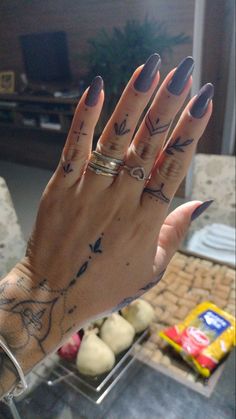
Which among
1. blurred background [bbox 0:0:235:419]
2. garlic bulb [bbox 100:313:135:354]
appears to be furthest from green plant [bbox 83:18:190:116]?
garlic bulb [bbox 100:313:135:354]

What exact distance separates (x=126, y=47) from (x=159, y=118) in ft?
0.89

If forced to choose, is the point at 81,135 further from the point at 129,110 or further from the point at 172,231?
the point at 172,231

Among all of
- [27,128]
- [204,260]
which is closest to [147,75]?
[27,128]

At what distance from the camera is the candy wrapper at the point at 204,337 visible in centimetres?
53

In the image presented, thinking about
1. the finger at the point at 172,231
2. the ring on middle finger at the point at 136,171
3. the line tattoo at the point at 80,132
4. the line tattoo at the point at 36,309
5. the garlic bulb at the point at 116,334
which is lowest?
the garlic bulb at the point at 116,334

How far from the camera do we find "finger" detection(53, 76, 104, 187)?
267 mm

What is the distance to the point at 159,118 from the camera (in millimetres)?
262

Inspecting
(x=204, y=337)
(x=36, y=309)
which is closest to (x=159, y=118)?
(x=36, y=309)

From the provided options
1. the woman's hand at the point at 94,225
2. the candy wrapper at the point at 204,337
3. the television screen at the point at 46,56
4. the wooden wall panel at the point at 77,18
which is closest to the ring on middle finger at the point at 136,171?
the woman's hand at the point at 94,225

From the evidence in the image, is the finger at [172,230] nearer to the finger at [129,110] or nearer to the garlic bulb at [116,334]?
the finger at [129,110]

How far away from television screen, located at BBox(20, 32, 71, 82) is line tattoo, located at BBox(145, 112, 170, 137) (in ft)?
0.94

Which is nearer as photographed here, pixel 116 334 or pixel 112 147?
pixel 112 147

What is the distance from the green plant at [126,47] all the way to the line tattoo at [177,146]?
0.19m

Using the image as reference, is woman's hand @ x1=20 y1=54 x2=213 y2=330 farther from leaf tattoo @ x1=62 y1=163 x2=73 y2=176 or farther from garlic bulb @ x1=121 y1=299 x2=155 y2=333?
garlic bulb @ x1=121 y1=299 x2=155 y2=333
